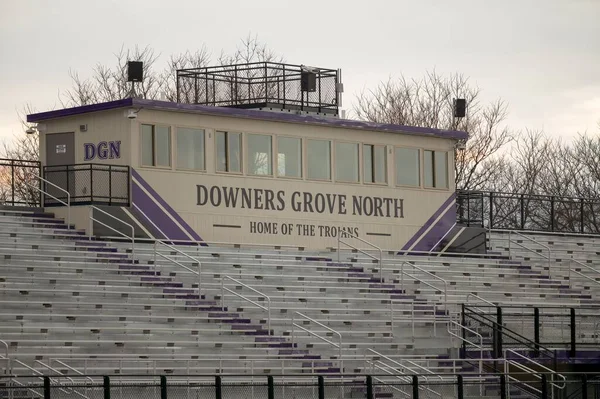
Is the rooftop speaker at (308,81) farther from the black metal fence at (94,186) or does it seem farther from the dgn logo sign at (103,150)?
the black metal fence at (94,186)

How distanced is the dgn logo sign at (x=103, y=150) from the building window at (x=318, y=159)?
5.00m

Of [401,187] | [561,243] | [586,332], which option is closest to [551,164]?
[561,243]

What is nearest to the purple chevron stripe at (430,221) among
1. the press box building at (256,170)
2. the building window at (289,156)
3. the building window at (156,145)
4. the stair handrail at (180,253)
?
the press box building at (256,170)

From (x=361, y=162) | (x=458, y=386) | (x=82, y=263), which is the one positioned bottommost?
(x=458, y=386)

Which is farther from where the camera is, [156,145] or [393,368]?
[156,145]

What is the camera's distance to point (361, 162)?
3456cm

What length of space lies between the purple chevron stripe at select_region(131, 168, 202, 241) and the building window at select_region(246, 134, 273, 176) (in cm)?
218

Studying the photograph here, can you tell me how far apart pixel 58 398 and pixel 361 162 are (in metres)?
14.9

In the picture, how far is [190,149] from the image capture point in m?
31.5

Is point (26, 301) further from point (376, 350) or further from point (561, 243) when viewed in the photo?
point (561, 243)

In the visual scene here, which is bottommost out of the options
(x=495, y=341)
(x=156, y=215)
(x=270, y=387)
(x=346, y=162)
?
(x=270, y=387)

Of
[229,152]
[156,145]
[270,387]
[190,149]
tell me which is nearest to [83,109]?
[156,145]

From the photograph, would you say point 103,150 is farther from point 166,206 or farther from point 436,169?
point 436,169

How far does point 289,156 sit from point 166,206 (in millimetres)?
3760
